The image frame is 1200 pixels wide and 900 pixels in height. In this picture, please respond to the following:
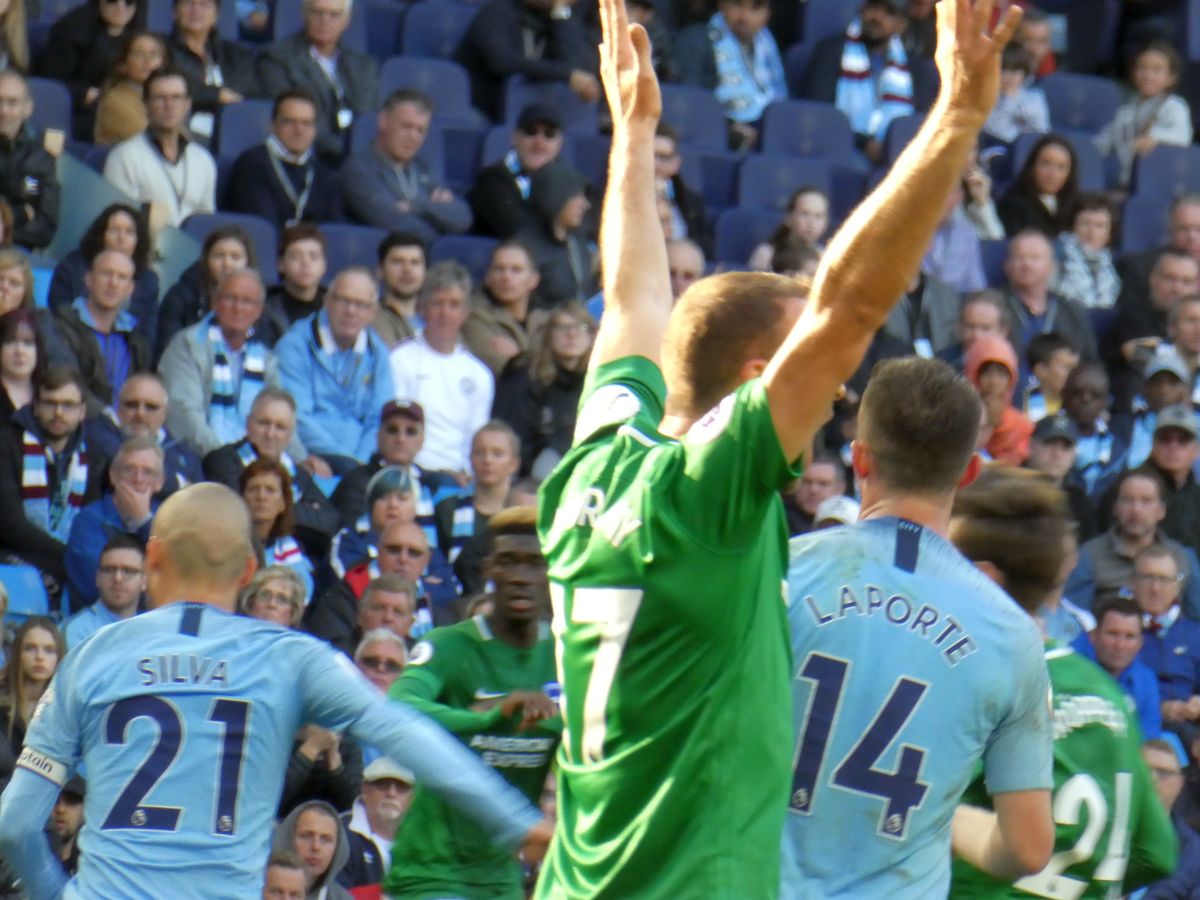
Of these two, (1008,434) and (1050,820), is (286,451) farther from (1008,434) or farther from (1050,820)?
(1050,820)

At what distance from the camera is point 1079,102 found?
A: 16188 millimetres

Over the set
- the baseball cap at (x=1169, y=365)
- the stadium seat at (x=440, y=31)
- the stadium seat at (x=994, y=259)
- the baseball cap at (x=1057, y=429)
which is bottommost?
the baseball cap at (x=1057, y=429)

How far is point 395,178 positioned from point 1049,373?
12.8ft

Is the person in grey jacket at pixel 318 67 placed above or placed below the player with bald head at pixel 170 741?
above

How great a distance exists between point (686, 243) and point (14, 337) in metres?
3.90

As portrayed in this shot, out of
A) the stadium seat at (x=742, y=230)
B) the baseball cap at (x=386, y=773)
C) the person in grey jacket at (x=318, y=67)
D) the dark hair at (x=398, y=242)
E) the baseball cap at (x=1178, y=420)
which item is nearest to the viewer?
the baseball cap at (x=386, y=773)

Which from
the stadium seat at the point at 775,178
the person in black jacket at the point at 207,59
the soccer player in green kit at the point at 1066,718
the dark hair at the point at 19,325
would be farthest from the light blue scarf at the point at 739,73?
the soccer player in green kit at the point at 1066,718

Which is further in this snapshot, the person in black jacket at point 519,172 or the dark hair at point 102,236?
the person in black jacket at point 519,172

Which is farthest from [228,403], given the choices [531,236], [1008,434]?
[1008,434]

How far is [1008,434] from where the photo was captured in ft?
38.1

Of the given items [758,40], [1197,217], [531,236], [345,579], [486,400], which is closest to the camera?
[345,579]

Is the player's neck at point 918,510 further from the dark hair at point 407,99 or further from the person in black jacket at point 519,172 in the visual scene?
the person in black jacket at point 519,172

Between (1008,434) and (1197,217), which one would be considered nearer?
(1008,434)

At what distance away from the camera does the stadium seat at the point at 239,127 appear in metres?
12.5
